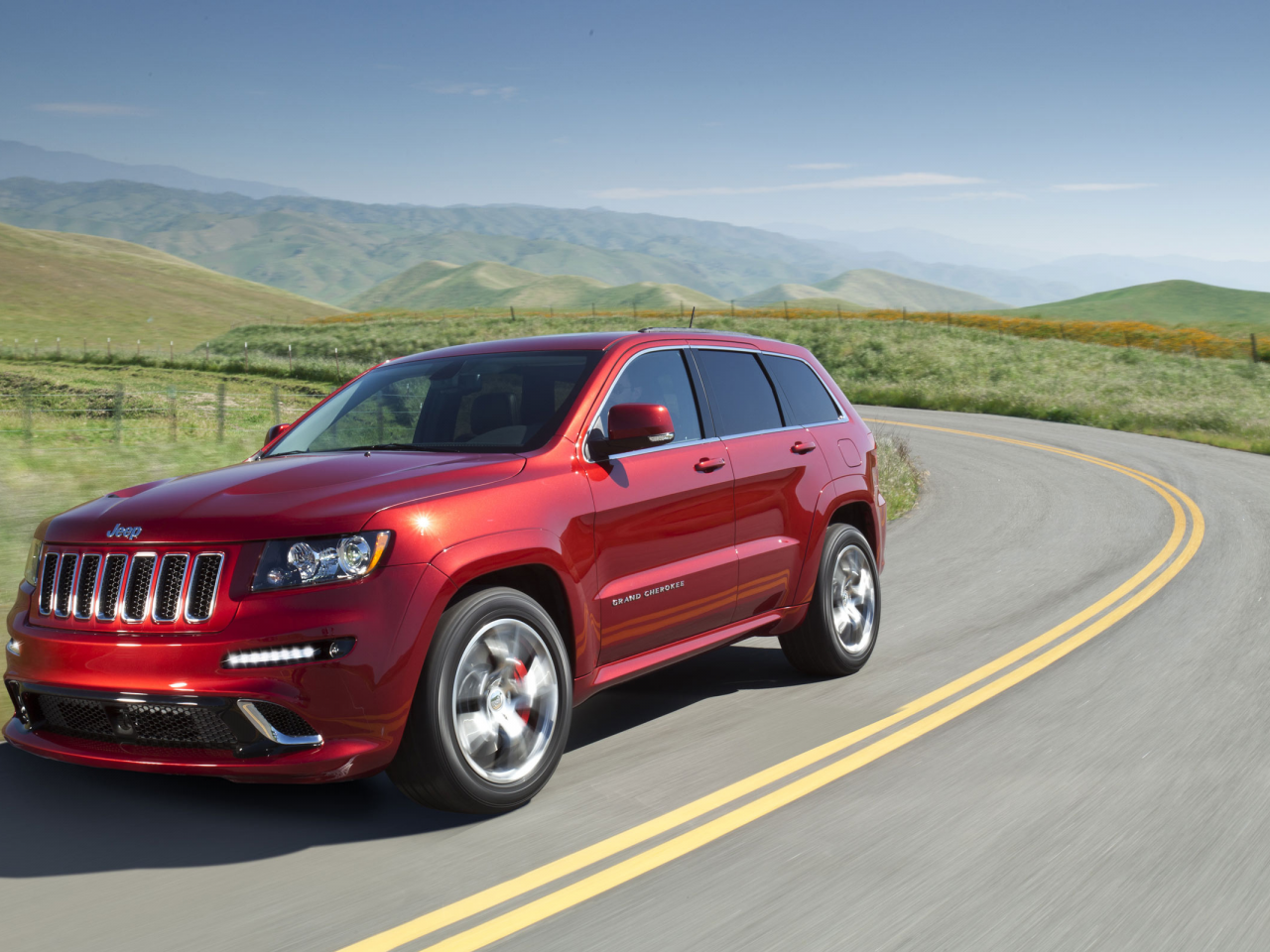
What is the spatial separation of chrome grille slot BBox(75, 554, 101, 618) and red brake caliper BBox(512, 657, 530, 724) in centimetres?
155

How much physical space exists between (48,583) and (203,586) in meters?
0.80

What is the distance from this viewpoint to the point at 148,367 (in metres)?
48.3

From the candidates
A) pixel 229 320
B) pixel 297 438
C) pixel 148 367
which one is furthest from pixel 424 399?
pixel 229 320

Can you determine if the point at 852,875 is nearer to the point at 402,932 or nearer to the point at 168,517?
the point at 402,932

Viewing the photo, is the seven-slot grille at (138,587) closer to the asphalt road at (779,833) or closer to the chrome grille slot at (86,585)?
the chrome grille slot at (86,585)

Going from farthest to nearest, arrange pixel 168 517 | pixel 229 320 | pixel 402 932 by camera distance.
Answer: pixel 229 320 < pixel 168 517 < pixel 402 932

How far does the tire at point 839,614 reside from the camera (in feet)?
21.3

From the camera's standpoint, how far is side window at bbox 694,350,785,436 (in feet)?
19.7

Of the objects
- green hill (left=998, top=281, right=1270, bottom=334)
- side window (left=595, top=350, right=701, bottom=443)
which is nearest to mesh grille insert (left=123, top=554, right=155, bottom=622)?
side window (left=595, top=350, right=701, bottom=443)

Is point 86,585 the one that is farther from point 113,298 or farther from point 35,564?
point 113,298

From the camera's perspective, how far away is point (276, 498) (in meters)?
4.23

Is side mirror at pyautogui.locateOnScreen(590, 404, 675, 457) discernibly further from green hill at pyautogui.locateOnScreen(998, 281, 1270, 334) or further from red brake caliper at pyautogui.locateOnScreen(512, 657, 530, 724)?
green hill at pyautogui.locateOnScreen(998, 281, 1270, 334)

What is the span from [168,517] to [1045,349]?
5085cm

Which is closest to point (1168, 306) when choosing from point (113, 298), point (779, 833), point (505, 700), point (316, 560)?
point (113, 298)
